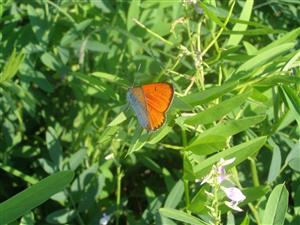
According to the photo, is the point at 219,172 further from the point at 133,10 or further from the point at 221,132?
the point at 133,10

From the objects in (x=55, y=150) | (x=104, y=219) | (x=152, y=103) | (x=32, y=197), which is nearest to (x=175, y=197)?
(x=104, y=219)

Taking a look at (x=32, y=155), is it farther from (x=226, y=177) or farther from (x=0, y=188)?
(x=226, y=177)

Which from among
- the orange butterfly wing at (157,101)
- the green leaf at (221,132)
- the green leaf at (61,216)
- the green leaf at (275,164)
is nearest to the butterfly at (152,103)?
the orange butterfly wing at (157,101)

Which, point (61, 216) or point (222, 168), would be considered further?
point (61, 216)

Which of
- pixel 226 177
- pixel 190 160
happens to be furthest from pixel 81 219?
pixel 226 177

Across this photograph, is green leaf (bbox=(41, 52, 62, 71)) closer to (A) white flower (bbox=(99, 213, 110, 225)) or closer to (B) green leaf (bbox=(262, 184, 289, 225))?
(A) white flower (bbox=(99, 213, 110, 225))
